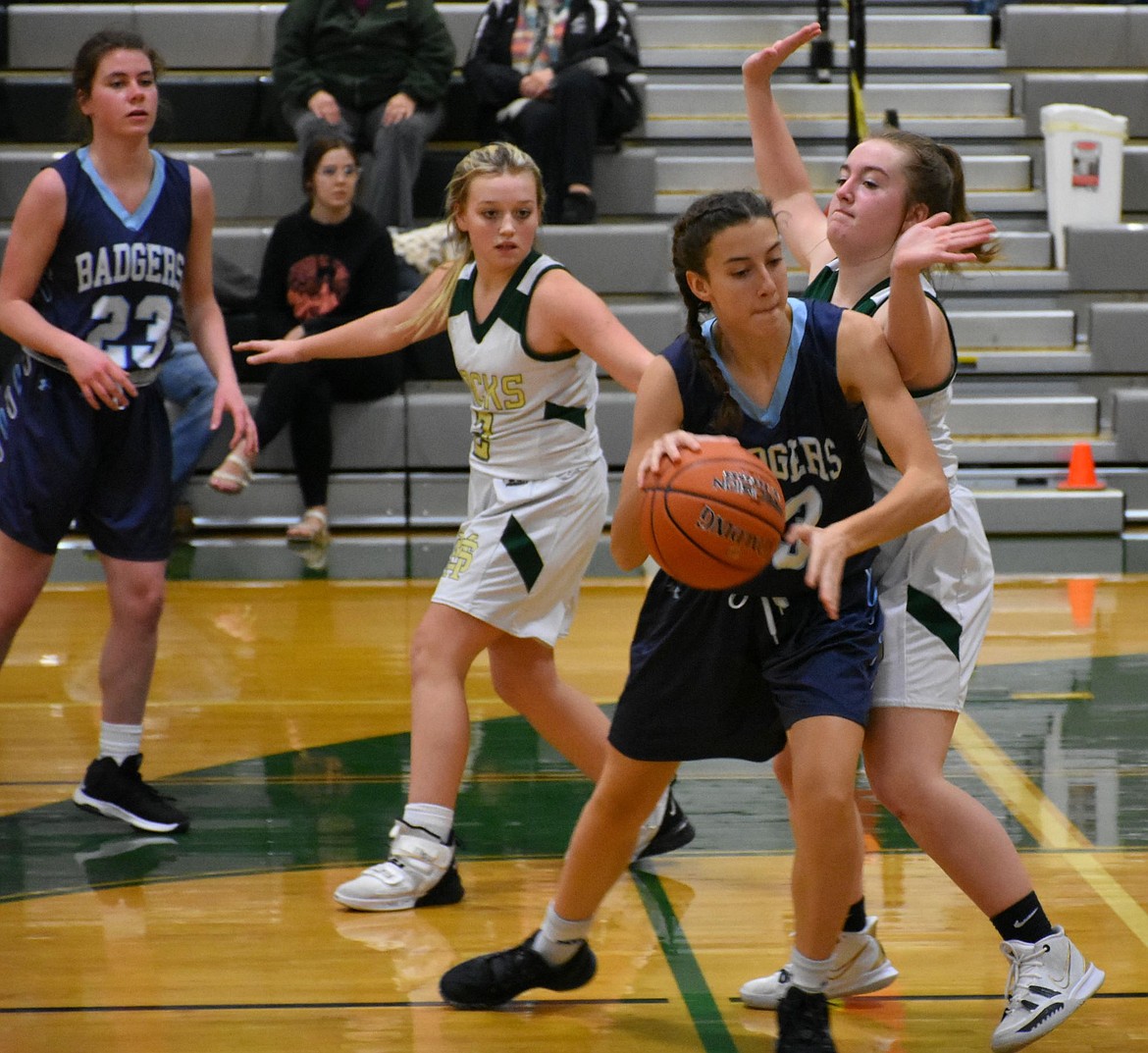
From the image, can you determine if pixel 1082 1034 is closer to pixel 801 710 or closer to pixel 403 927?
pixel 801 710

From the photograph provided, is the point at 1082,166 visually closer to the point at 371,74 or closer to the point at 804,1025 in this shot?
the point at 371,74

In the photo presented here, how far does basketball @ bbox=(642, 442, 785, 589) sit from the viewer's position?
8.32 ft

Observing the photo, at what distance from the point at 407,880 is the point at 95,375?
1.32 meters

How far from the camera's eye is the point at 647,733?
2785 mm

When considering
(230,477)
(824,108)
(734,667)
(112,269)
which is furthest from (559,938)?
(824,108)

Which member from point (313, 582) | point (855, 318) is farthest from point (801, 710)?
point (313, 582)

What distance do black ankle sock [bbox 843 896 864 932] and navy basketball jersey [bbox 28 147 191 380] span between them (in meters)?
2.09

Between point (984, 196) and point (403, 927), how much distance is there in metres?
7.29

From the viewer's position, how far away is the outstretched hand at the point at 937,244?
8.70 ft

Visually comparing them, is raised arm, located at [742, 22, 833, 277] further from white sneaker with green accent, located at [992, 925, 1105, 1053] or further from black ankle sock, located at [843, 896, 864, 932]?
white sneaker with green accent, located at [992, 925, 1105, 1053]

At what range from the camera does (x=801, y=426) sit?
9.08ft

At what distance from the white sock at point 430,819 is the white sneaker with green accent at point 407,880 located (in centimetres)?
2

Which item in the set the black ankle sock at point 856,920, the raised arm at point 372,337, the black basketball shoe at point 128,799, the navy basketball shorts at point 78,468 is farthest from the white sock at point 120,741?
the black ankle sock at point 856,920

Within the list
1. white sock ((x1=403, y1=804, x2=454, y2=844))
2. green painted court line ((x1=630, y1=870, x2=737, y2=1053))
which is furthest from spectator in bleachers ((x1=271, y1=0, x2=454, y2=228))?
green painted court line ((x1=630, y1=870, x2=737, y2=1053))
